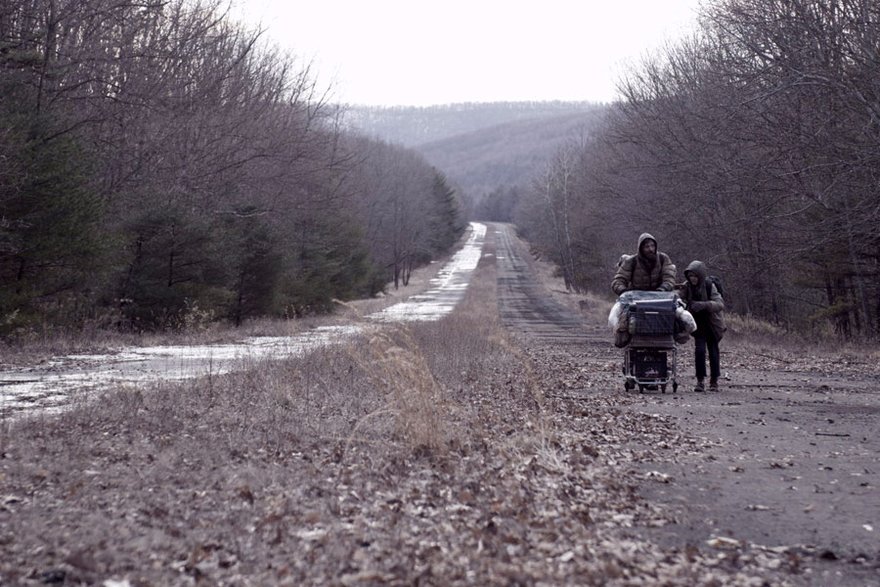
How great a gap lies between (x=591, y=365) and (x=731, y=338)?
35.6 feet

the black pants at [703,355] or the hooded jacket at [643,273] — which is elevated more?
the hooded jacket at [643,273]

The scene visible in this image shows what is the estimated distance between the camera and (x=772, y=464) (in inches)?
324

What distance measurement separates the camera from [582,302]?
52156mm

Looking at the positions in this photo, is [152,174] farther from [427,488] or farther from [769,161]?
[427,488]

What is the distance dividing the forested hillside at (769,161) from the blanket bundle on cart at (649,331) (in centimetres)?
931

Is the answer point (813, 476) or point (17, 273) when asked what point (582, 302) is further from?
point (813, 476)

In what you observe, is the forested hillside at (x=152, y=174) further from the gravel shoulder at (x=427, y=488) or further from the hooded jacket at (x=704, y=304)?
the hooded jacket at (x=704, y=304)

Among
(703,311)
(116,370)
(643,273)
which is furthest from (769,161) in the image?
(116,370)

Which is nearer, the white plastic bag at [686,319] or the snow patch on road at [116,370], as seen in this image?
the snow patch on road at [116,370]

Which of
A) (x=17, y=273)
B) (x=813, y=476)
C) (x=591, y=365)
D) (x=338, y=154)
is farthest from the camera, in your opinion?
(x=338, y=154)

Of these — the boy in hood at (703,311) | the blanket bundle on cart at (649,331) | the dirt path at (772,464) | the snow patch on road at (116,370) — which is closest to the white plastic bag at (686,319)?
the blanket bundle on cart at (649,331)

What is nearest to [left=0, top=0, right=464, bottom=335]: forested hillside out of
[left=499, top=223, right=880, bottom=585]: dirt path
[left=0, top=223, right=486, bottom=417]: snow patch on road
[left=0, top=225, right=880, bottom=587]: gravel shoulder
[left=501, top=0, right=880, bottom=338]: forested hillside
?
[left=0, top=223, right=486, bottom=417]: snow patch on road

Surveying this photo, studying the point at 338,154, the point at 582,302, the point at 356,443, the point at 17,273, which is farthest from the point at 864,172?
the point at 338,154

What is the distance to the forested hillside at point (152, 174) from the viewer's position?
21.3m
